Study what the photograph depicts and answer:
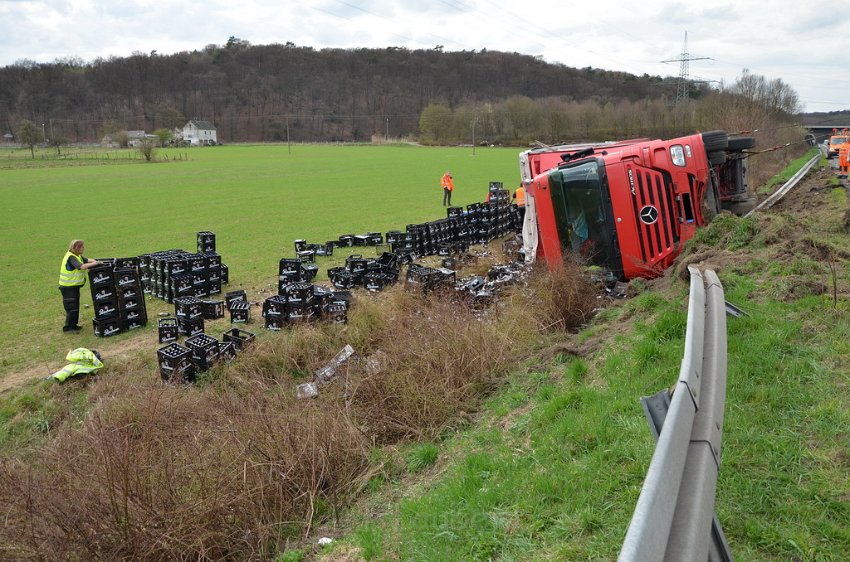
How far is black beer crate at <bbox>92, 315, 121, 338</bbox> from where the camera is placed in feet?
38.9

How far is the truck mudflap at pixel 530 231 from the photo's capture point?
13945 mm

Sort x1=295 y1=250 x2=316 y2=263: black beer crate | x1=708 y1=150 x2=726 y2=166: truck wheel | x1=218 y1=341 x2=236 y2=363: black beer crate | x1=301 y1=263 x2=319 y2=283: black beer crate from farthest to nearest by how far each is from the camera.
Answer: x1=295 y1=250 x2=316 y2=263: black beer crate → x1=301 y1=263 x2=319 y2=283: black beer crate → x1=708 y1=150 x2=726 y2=166: truck wheel → x1=218 y1=341 x2=236 y2=363: black beer crate

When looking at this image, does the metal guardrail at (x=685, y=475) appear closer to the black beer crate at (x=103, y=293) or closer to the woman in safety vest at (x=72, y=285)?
the black beer crate at (x=103, y=293)

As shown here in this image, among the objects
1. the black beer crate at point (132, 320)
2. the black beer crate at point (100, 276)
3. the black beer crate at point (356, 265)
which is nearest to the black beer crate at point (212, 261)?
the black beer crate at point (132, 320)

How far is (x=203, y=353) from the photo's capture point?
9.58 metres

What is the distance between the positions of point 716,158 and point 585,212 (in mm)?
3194

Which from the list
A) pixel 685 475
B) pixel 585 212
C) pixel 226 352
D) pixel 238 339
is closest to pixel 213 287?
pixel 238 339

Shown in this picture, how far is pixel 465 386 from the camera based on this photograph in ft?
25.1

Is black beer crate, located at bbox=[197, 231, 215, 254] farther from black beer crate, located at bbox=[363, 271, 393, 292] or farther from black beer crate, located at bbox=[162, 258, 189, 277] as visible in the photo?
black beer crate, located at bbox=[363, 271, 393, 292]

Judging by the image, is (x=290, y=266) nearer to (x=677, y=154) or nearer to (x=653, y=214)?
(x=653, y=214)

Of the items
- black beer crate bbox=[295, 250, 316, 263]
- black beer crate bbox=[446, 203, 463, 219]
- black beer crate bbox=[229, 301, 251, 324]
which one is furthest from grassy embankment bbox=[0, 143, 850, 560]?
black beer crate bbox=[446, 203, 463, 219]

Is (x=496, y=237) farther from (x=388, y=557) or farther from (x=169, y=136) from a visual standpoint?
(x=169, y=136)

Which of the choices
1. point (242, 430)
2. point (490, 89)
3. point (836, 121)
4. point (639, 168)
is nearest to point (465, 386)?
point (242, 430)

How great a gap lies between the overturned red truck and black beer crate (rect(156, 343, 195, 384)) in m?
6.41
